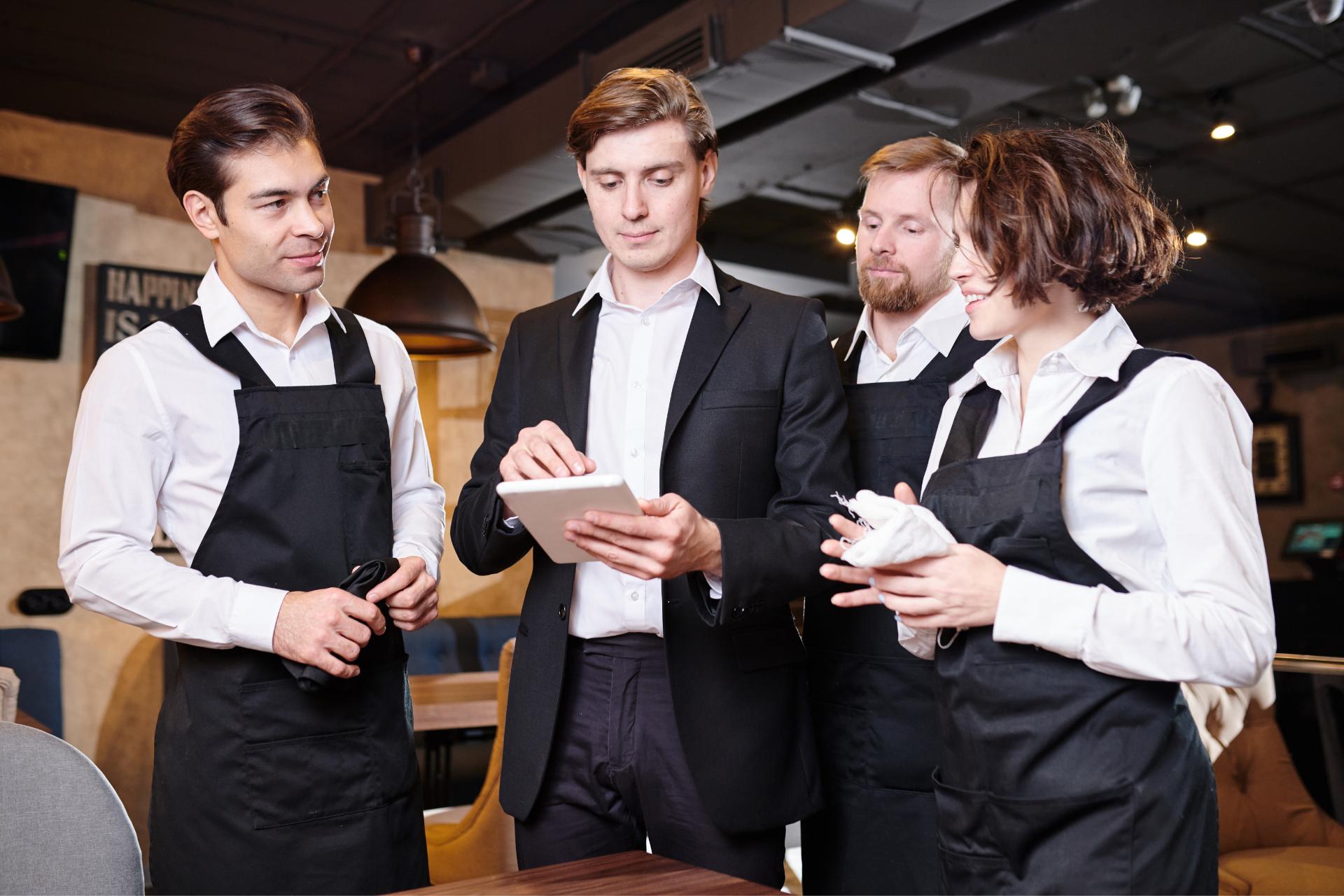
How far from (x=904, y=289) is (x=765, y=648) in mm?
815

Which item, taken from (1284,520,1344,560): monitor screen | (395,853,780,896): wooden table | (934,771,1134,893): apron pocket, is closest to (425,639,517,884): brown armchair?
(395,853,780,896): wooden table

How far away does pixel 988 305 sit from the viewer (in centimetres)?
144

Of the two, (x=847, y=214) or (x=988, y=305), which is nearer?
(x=988, y=305)

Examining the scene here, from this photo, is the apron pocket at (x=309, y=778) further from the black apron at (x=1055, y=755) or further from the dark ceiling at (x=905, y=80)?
the dark ceiling at (x=905, y=80)

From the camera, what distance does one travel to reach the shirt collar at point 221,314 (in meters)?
1.76

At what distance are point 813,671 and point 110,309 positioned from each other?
13.8ft

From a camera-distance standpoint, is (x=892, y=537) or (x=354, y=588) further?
(x=354, y=588)

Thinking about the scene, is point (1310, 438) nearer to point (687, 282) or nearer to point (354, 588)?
point (687, 282)

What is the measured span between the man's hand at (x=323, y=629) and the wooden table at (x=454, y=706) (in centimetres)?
173

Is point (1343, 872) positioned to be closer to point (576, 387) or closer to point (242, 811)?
point (576, 387)

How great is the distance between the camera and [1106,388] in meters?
1.33

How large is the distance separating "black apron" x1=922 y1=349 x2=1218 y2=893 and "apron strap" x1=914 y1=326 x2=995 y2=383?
24.4 inches

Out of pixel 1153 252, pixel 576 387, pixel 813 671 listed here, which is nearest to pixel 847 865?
pixel 813 671

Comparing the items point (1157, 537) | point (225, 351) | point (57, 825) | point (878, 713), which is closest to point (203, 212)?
point (225, 351)
